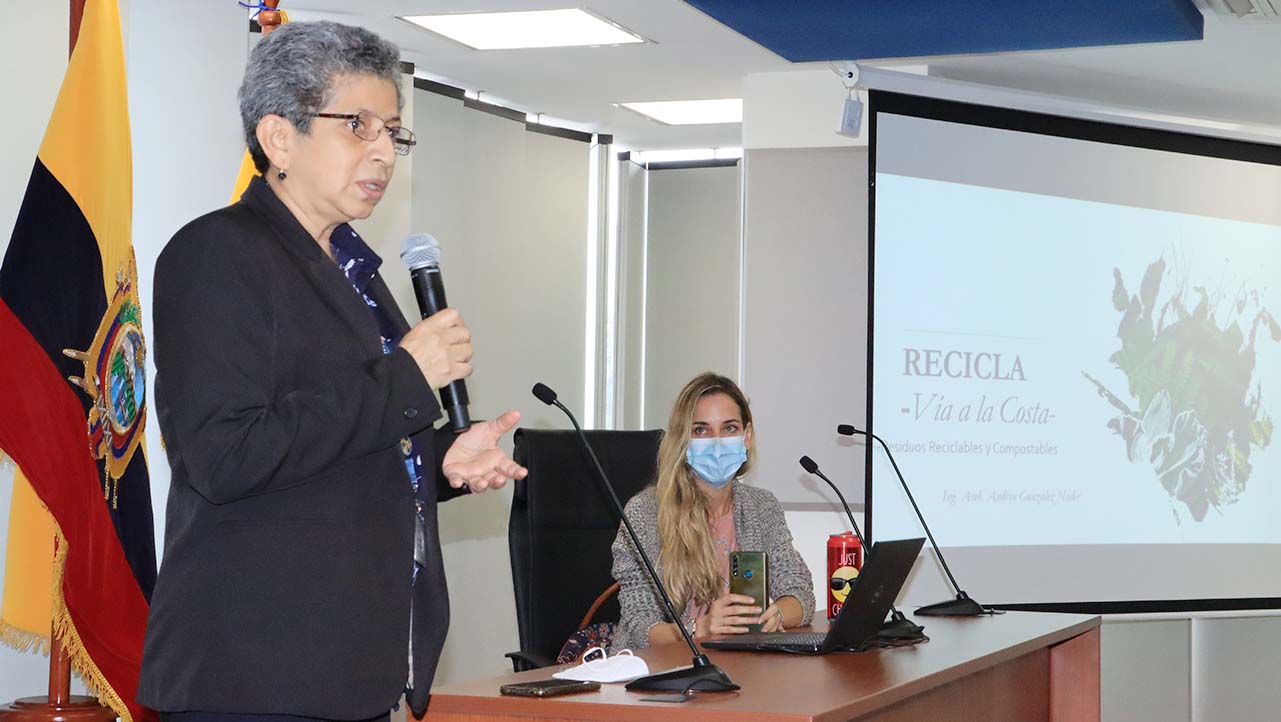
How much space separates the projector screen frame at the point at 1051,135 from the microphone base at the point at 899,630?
73.7 inches

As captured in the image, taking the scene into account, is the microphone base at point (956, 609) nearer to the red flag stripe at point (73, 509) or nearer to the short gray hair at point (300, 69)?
the red flag stripe at point (73, 509)

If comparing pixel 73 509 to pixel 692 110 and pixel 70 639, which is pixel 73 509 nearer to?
pixel 70 639

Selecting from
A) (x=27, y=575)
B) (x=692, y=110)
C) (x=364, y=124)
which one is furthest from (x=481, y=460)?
(x=692, y=110)

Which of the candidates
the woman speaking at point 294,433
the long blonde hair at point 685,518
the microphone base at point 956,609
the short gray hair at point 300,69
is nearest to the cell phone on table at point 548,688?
the woman speaking at point 294,433

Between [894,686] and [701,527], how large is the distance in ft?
3.64

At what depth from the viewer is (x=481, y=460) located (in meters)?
1.53

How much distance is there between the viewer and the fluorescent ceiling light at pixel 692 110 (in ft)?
19.0

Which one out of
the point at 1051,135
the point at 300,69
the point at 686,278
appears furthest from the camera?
the point at 686,278

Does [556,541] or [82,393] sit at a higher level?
[82,393]

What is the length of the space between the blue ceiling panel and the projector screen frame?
234mm

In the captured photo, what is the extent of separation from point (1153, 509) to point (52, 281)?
407 cm

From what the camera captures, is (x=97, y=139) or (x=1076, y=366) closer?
(x=97, y=139)

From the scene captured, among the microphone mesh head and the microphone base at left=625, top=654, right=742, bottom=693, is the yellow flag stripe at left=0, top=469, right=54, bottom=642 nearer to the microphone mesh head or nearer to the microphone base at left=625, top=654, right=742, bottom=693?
the microphone base at left=625, top=654, right=742, bottom=693

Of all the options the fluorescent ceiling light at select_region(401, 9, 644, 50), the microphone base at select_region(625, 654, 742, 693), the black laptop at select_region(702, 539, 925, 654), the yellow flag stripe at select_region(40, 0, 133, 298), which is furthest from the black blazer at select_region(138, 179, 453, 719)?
the fluorescent ceiling light at select_region(401, 9, 644, 50)
